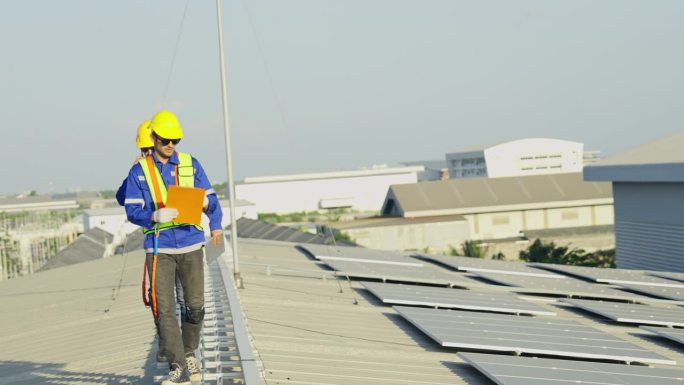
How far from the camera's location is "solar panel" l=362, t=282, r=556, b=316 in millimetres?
13531

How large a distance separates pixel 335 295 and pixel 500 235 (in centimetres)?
5390

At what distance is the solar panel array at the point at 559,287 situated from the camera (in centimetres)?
1695

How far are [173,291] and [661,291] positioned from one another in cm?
1324

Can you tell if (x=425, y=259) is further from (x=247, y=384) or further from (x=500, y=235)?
(x=500, y=235)

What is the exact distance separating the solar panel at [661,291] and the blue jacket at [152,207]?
40.2 ft

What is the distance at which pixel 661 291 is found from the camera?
18219mm

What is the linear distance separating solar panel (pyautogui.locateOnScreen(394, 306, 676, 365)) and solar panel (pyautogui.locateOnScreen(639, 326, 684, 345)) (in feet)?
3.44

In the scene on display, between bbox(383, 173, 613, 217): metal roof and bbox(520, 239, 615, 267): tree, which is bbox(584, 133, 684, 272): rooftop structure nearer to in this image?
bbox(520, 239, 615, 267): tree

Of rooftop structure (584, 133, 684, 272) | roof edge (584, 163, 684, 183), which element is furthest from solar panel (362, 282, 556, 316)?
rooftop structure (584, 133, 684, 272)

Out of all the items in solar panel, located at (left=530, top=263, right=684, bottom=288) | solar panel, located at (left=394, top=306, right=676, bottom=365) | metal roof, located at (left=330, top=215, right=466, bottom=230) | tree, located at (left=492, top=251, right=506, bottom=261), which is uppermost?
solar panel, located at (left=394, top=306, right=676, bottom=365)

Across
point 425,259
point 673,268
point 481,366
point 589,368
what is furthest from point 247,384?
point 673,268

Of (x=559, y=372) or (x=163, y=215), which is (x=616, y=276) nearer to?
(x=559, y=372)

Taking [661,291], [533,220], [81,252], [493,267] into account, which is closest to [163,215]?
[661,291]

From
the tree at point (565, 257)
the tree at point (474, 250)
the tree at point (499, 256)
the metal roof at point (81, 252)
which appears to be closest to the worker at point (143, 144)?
the metal roof at point (81, 252)
